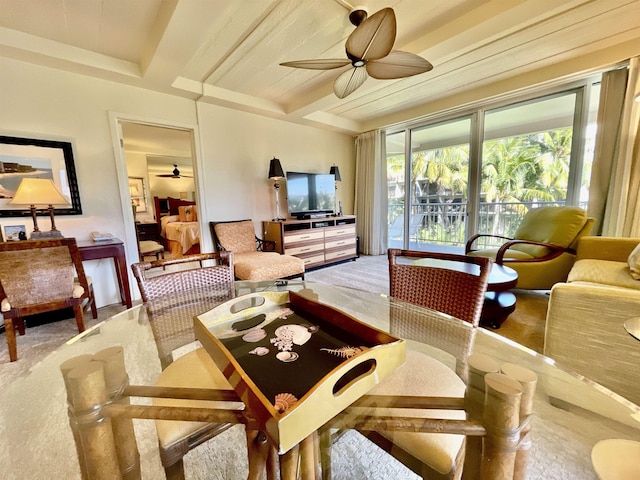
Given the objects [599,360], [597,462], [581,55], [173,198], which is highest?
[581,55]

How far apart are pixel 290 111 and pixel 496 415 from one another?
3.94 metres

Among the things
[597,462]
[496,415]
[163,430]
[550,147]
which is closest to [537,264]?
[550,147]

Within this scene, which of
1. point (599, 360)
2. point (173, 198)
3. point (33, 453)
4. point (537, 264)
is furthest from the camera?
point (173, 198)

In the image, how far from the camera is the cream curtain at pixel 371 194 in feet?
15.3

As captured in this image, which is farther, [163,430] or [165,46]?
[165,46]

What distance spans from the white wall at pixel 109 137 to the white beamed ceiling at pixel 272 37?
0.54ft

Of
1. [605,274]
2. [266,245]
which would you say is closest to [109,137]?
[266,245]

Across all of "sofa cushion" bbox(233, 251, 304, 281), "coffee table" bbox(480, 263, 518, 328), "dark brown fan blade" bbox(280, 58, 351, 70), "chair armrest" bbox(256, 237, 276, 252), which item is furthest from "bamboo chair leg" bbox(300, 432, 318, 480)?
"chair armrest" bbox(256, 237, 276, 252)

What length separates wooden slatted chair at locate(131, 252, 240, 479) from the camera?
2.52ft

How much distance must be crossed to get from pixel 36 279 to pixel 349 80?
9.39 ft

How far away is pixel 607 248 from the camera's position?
220 cm

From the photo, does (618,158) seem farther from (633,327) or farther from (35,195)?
(35,195)

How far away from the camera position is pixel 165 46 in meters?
2.03

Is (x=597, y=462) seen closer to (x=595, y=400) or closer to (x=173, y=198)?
(x=595, y=400)
